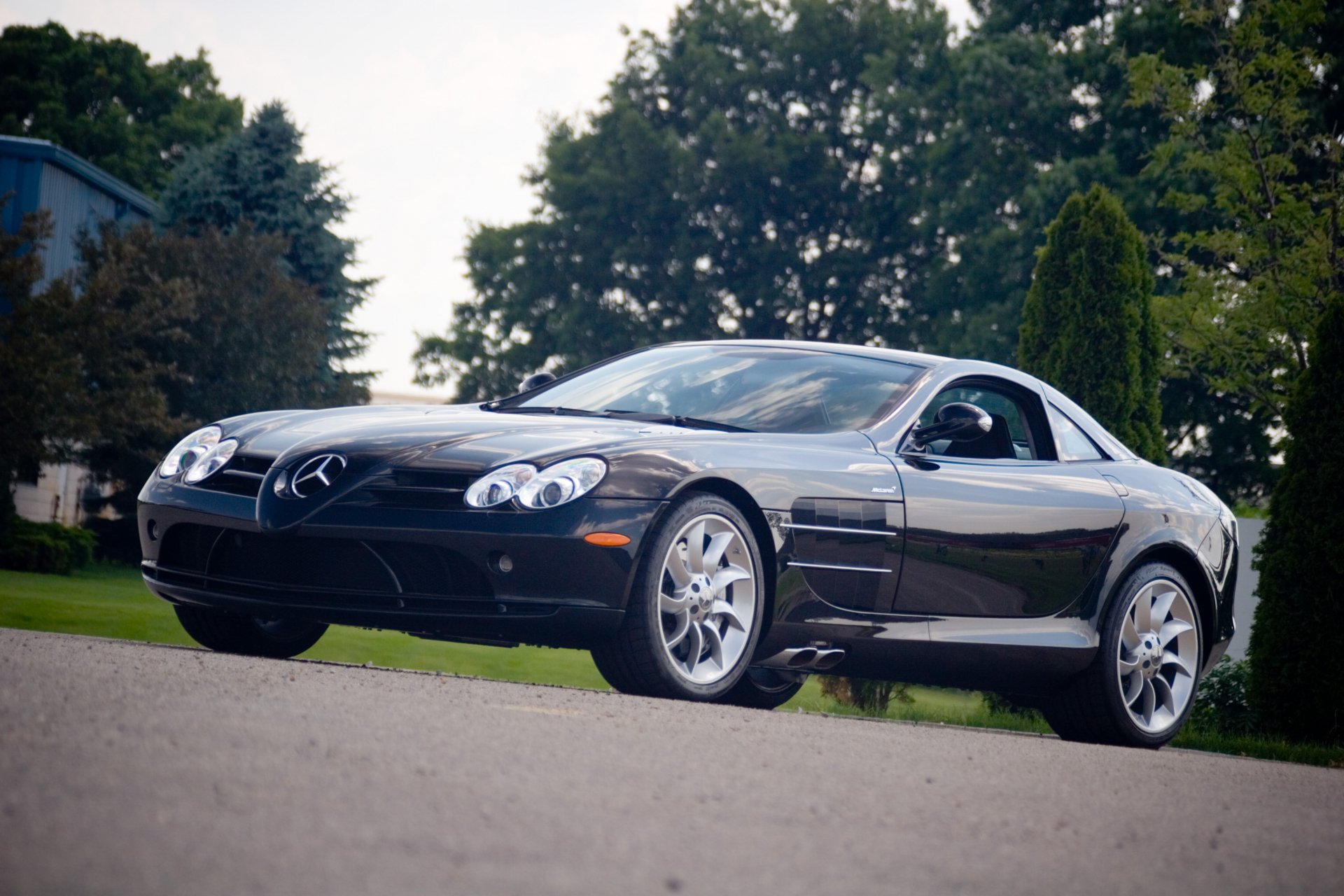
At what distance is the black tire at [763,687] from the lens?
8141 mm

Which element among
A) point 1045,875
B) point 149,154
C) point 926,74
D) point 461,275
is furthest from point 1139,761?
point 149,154

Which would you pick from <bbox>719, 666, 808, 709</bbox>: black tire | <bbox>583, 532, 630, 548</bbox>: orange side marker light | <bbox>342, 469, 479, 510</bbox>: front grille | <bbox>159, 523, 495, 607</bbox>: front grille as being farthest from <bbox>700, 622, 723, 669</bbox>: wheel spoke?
<bbox>719, 666, 808, 709</bbox>: black tire

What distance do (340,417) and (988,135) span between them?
97.5ft

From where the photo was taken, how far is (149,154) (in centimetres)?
5356

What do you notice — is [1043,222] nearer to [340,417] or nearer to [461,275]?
[461,275]

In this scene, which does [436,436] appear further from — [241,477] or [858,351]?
[858,351]

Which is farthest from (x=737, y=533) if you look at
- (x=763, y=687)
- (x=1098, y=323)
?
(x=1098, y=323)

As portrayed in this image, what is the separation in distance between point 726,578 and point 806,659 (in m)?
0.55

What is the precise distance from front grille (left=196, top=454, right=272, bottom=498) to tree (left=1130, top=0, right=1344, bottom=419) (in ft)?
55.2

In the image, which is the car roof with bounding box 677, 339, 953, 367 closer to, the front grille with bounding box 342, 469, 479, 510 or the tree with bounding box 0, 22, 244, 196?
the front grille with bounding box 342, 469, 479, 510

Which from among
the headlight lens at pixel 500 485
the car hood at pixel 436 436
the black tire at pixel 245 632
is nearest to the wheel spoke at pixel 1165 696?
the car hood at pixel 436 436

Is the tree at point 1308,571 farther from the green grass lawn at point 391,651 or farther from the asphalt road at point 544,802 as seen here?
the asphalt road at point 544,802

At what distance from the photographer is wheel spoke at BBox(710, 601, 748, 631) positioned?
20.2 ft

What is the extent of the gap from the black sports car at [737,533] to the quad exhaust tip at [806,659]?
11mm
